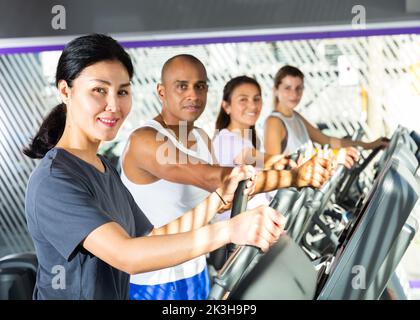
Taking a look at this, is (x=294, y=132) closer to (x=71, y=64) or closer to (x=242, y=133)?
(x=242, y=133)

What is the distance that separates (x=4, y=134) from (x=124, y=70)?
135 centimetres

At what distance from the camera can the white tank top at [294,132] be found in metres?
3.62

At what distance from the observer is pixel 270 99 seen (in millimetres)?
3625

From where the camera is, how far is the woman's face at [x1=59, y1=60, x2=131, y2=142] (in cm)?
243

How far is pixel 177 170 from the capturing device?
3.15 meters

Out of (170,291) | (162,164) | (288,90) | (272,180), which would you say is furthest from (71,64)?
(288,90)

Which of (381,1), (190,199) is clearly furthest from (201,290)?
(381,1)

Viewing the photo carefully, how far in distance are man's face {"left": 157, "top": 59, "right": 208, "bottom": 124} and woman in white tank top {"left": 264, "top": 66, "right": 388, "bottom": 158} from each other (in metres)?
0.46

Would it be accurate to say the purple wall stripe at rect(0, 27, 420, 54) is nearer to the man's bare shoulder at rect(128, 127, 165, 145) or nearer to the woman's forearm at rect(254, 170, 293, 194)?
the man's bare shoulder at rect(128, 127, 165, 145)

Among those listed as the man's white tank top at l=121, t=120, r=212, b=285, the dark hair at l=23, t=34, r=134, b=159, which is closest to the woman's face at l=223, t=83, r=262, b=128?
the man's white tank top at l=121, t=120, r=212, b=285

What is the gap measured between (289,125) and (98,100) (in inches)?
56.8

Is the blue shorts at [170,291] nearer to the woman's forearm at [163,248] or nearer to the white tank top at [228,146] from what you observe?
the white tank top at [228,146]
